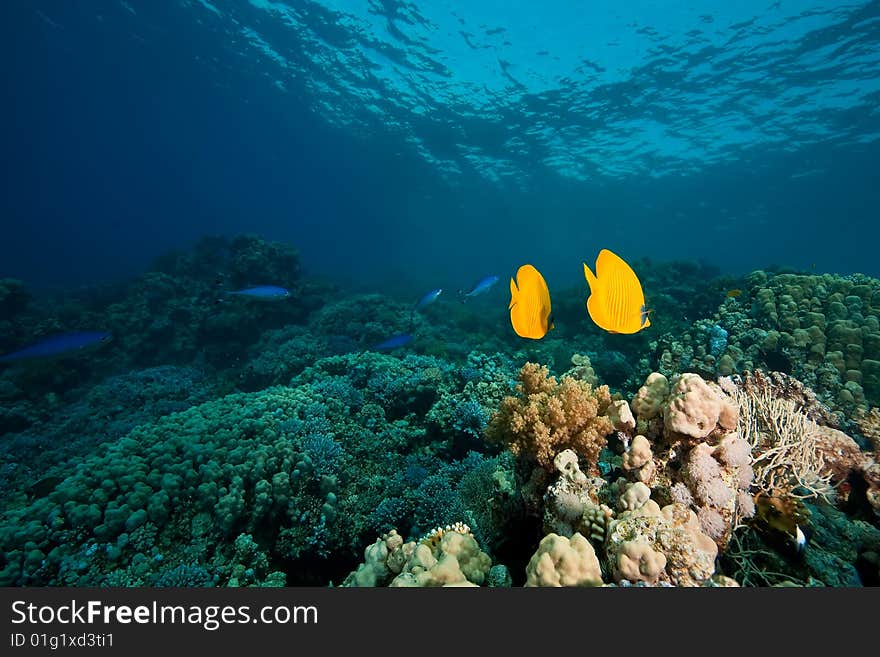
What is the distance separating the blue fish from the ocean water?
7cm

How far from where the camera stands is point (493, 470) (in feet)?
11.6

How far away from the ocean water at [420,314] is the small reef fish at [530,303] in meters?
0.77

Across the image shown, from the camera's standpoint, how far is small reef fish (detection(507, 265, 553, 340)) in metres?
2.26

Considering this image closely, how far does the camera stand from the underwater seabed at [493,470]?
2104mm

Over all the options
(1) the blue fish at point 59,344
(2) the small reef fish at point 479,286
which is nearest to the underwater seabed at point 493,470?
(2) the small reef fish at point 479,286

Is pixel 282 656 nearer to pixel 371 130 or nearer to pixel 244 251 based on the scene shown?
pixel 244 251

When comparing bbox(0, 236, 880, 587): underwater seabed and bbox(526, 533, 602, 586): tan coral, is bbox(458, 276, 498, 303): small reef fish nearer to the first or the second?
A: bbox(0, 236, 880, 587): underwater seabed

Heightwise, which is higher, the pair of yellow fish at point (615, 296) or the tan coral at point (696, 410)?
the pair of yellow fish at point (615, 296)

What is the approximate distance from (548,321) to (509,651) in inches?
65.8

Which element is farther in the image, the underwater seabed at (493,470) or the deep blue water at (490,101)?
the deep blue water at (490,101)

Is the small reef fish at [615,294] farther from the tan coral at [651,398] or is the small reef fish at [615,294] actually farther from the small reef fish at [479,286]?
the small reef fish at [479,286]

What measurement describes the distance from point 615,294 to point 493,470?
2.22 metres

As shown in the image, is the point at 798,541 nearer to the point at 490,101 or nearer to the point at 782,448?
the point at 782,448

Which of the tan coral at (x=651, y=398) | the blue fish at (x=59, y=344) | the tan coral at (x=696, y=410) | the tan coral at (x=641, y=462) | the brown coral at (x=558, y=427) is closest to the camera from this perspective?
the tan coral at (x=696, y=410)
